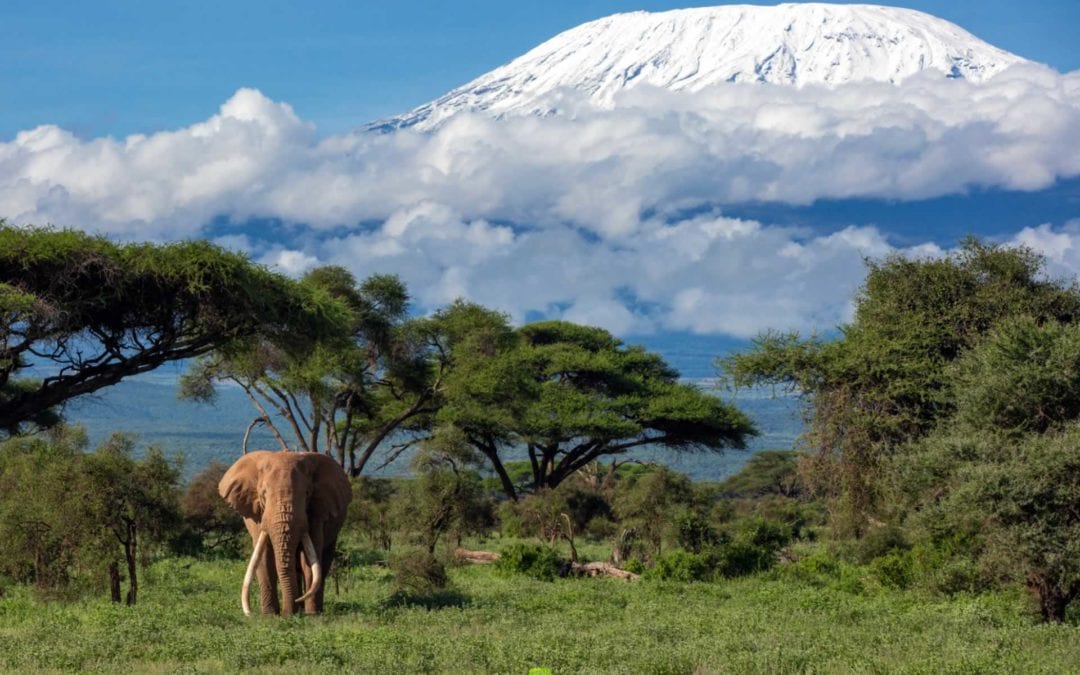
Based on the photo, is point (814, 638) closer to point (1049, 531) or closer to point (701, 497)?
point (1049, 531)

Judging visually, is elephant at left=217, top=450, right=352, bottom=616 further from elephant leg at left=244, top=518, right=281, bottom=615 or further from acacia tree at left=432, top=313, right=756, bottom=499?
acacia tree at left=432, top=313, right=756, bottom=499

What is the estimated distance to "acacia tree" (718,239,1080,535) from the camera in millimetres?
27484

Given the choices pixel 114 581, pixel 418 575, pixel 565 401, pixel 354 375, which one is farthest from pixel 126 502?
pixel 565 401

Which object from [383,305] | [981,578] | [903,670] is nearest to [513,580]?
[981,578]

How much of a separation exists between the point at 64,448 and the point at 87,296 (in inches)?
165

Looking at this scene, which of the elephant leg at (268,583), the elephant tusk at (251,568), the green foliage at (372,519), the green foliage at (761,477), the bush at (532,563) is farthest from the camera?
the green foliage at (761,477)

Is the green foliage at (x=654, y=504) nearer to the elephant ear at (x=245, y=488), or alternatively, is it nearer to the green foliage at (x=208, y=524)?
the green foliage at (x=208, y=524)

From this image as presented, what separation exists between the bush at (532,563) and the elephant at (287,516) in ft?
23.7

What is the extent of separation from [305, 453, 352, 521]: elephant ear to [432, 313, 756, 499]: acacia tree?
21073 mm

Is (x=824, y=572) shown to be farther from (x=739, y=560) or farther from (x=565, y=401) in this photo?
(x=565, y=401)

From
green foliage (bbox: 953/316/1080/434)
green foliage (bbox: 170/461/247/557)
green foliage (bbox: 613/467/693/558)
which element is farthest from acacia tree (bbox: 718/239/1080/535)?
green foliage (bbox: 170/461/247/557)

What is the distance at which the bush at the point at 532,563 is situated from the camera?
1064 inches

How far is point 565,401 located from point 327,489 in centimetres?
2886

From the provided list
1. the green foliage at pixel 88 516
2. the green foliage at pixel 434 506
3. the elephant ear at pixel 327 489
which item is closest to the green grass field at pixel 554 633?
the green foliage at pixel 88 516
